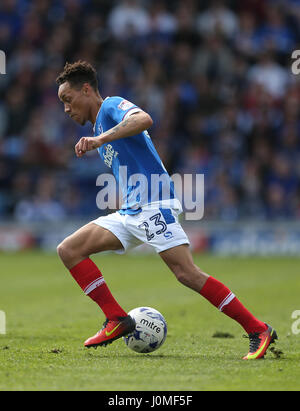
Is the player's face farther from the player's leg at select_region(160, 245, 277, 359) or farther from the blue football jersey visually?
the player's leg at select_region(160, 245, 277, 359)

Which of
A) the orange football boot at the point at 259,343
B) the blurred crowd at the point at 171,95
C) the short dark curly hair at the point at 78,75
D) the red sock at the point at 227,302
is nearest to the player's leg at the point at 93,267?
the red sock at the point at 227,302

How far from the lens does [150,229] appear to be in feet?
19.3

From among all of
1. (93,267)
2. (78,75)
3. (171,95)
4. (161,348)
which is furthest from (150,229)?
(171,95)

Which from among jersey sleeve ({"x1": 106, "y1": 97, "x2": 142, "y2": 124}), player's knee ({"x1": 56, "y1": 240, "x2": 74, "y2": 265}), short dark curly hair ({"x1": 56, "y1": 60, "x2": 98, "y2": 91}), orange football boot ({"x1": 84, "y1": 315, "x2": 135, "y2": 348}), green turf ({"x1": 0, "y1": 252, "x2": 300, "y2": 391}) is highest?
short dark curly hair ({"x1": 56, "y1": 60, "x2": 98, "y2": 91})

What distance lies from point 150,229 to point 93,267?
0.63 m

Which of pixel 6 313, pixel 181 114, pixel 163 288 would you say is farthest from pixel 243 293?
pixel 181 114

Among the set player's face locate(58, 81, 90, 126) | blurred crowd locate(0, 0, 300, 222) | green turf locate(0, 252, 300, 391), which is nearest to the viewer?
green turf locate(0, 252, 300, 391)

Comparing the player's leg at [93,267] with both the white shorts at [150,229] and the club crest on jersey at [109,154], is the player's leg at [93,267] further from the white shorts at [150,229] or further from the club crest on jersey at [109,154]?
the club crest on jersey at [109,154]

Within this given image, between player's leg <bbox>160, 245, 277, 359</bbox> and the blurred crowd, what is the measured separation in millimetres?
11028

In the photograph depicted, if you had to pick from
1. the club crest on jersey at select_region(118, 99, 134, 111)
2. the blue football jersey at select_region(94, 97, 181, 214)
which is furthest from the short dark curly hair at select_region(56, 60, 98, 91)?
the club crest on jersey at select_region(118, 99, 134, 111)

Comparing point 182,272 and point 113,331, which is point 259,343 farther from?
point 113,331

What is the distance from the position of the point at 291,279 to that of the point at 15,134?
9306 mm

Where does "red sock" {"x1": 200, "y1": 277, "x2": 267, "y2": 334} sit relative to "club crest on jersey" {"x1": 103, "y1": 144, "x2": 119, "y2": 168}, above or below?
below

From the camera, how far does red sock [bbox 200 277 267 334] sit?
19.2 ft
